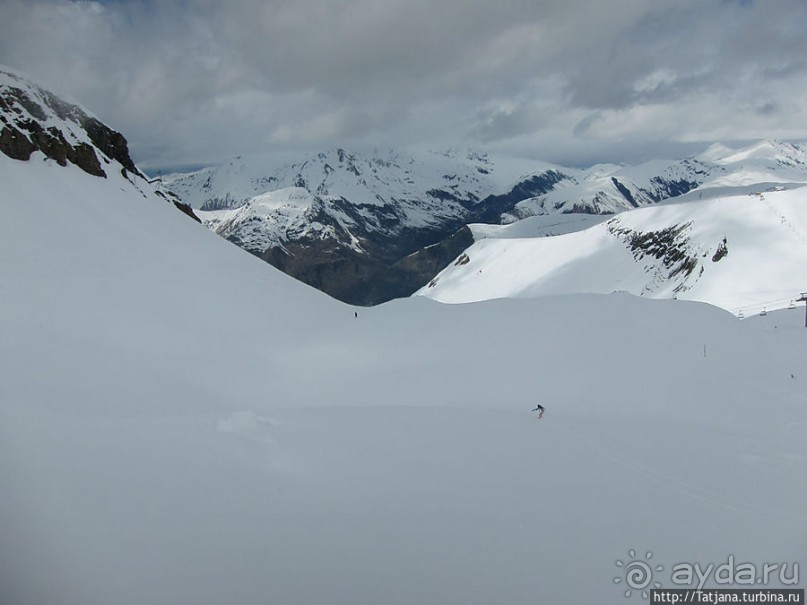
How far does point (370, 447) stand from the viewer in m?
13.2

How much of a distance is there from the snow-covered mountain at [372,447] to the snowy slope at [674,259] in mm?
41414

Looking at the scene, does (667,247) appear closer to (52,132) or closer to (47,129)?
(52,132)

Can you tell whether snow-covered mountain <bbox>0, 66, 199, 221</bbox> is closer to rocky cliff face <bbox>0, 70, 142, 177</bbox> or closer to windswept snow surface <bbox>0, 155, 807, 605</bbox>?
rocky cliff face <bbox>0, 70, 142, 177</bbox>

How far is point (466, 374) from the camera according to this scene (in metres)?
20.2

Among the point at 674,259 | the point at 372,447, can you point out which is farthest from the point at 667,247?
the point at 372,447

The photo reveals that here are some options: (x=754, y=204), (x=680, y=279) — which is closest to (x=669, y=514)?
(x=680, y=279)

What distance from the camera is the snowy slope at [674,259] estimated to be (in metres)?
69.5

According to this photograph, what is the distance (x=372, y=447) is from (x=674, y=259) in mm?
108337

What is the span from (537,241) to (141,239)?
511ft

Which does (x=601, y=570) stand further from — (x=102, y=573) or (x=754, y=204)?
(x=754, y=204)

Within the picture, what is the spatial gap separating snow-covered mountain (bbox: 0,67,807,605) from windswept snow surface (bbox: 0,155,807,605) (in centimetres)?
6

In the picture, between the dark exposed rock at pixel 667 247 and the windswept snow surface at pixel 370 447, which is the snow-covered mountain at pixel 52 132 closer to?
the windswept snow surface at pixel 370 447

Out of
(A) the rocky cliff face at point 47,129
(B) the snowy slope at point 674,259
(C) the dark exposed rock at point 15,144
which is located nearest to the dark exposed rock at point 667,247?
(B) the snowy slope at point 674,259

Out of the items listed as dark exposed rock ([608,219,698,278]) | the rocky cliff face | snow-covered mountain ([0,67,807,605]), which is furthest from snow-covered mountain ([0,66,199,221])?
dark exposed rock ([608,219,698,278])
